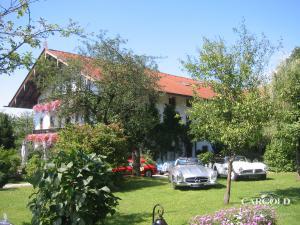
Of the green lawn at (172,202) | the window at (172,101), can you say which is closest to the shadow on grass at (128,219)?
the green lawn at (172,202)

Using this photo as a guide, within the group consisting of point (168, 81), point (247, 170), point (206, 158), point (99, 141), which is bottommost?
point (247, 170)

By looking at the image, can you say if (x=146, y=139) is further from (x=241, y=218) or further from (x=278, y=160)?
(x=241, y=218)

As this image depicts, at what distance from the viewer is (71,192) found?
700 centimetres

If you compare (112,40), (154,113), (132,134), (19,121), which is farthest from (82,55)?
(19,121)

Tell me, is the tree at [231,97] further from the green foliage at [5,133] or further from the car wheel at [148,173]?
the green foliage at [5,133]

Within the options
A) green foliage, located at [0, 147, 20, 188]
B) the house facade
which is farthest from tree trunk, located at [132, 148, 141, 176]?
the house facade

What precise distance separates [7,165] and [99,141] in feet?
23.0

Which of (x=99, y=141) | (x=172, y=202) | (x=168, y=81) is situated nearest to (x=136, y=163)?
(x=99, y=141)

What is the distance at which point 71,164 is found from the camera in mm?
7141

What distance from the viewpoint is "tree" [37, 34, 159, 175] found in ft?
76.3

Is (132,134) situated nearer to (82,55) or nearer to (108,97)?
(108,97)

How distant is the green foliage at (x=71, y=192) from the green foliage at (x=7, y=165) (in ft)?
46.5

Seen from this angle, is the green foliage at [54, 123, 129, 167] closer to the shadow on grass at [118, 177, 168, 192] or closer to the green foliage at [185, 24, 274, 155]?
the shadow on grass at [118, 177, 168, 192]

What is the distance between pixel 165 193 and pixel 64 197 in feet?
33.0
